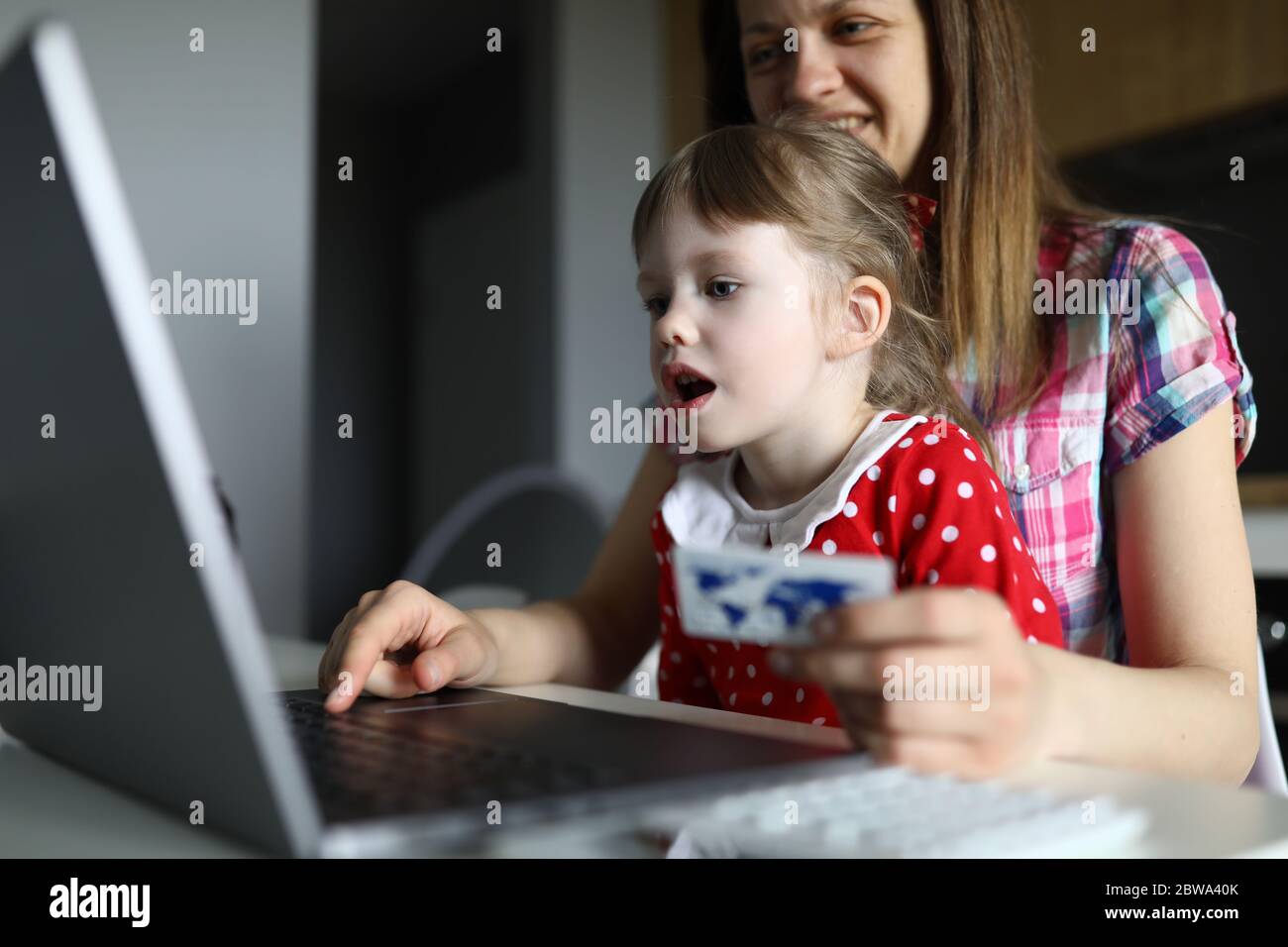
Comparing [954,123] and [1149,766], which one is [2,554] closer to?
[1149,766]

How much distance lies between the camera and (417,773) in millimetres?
521

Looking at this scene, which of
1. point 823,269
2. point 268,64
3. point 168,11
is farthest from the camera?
point 268,64

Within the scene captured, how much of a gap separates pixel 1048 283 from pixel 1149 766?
534 mm

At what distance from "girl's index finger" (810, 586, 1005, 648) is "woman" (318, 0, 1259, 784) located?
0.40 feet

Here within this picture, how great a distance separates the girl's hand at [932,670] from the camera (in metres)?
0.50

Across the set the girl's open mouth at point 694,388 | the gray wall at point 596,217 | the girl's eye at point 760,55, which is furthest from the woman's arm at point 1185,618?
the gray wall at point 596,217

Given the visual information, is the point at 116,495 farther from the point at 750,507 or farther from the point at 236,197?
the point at 236,197

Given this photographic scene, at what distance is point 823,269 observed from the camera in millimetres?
1034

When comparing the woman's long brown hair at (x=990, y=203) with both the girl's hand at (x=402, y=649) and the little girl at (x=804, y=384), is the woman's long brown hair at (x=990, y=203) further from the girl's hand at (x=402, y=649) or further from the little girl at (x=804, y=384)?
the girl's hand at (x=402, y=649)

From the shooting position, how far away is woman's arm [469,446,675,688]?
1.00 meters

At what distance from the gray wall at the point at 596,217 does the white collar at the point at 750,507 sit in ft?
7.20
